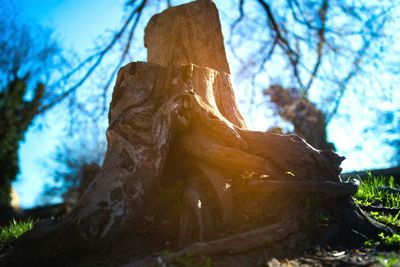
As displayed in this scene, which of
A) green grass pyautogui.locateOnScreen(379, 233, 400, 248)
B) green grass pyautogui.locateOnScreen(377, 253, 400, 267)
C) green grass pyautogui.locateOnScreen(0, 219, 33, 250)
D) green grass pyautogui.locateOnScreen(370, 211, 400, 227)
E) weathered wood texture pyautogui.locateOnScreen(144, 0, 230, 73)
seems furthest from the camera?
weathered wood texture pyautogui.locateOnScreen(144, 0, 230, 73)

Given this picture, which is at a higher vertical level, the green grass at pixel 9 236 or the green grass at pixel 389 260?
the green grass at pixel 9 236

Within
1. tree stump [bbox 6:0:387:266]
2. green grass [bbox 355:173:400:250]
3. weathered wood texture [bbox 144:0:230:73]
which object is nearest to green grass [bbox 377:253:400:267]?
green grass [bbox 355:173:400:250]

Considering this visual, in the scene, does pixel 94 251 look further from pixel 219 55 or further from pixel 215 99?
pixel 219 55

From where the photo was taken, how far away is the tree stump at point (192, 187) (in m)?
2.11

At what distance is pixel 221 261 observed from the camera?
1.91 m

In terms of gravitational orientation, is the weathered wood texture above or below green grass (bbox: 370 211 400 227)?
above

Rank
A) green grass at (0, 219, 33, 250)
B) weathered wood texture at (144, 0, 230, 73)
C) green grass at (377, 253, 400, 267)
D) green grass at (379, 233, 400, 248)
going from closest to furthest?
green grass at (377, 253, 400, 267), green grass at (379, 233, 400, 248), green grass at (0, 219, 33, 250), weathered wood texture at (144, 0, 230, 73)

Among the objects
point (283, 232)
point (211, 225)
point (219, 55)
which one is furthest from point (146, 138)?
point (219, 55)

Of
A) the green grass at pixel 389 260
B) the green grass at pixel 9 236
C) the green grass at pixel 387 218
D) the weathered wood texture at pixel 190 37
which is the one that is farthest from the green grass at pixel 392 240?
the green grass at pixel 9 236

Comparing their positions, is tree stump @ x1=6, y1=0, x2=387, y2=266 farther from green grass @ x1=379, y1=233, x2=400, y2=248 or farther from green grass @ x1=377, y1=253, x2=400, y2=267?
green grass @ x1=377, y1=253, x2=400, y2=267

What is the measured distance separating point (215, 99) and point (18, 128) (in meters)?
14.4

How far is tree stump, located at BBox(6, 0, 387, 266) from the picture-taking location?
6.92ft

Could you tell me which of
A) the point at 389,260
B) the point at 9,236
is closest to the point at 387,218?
the point at 389,260

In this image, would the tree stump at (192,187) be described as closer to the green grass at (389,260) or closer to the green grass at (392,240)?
the green grass at (392,240)
